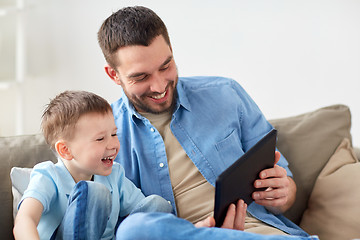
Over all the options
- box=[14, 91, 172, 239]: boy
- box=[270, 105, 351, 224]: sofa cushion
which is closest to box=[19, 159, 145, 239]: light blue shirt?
box=[14, 91, 172, 239]: boy

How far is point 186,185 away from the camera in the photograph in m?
1.68

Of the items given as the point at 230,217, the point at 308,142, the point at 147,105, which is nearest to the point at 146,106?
the point at 147,105

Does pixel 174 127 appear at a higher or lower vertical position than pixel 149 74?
lower

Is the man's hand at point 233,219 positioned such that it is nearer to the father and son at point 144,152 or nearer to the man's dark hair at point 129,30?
the father and son at point 144,152

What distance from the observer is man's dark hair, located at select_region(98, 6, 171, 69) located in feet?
5.31

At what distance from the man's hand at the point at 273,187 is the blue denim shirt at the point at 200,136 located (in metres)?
0.09

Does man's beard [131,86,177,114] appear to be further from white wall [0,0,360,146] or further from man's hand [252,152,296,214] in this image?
white wall [0,0,360,146]

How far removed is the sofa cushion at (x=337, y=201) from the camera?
1.68 metres

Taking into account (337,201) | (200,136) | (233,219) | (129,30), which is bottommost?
(337,201)

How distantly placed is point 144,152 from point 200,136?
0.20 metres

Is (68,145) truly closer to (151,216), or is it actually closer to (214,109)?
(151,216)

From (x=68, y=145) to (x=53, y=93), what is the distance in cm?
166

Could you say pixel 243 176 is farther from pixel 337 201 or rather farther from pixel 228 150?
pixel 337 201

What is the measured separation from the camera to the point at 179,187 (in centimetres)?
168
